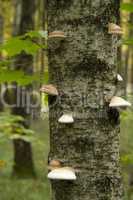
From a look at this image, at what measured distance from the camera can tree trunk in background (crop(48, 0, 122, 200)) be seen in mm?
2830

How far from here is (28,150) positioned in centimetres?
1465

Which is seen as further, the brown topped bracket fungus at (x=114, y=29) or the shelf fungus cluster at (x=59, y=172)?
the brown topped bracket fungus at (x=114, y=29)

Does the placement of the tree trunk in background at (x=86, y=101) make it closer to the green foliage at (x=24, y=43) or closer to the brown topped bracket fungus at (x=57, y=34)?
the brown topped bracket fungus at (x=57, y=34)

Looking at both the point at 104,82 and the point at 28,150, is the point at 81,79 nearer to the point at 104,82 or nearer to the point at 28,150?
the point at 104,82

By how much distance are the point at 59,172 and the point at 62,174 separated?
0.03m

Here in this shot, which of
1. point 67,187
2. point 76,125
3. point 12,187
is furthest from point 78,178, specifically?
point 12,187

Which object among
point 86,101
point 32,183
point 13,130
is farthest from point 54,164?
point 32,183

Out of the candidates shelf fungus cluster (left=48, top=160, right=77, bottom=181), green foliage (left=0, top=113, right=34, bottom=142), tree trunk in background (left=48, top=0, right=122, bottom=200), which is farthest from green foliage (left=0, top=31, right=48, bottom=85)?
green foliage (left=0, top=113, right=34, bottom=142)

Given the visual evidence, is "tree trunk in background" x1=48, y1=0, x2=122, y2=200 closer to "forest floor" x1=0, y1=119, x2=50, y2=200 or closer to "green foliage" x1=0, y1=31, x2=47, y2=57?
"green foliage" x1=0, y1=31, x2=47, y2=57

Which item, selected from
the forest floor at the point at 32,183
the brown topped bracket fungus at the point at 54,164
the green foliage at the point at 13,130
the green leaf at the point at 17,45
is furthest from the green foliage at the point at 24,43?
the forest floor at the point at 32,183

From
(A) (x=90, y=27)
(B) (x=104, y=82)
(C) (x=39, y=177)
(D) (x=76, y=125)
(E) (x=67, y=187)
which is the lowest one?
(C) (x=39, y=177)

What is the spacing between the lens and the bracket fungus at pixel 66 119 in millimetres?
2789

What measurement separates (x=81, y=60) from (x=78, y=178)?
618 mm

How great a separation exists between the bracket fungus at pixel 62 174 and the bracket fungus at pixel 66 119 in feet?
0.79
